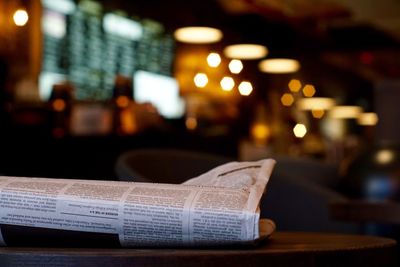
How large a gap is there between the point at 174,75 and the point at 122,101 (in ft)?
11.1

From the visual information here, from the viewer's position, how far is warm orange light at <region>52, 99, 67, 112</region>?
14.9 ft

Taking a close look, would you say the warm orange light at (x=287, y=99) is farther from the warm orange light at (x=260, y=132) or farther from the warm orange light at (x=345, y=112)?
the warm orange light at (x=345, y=112)

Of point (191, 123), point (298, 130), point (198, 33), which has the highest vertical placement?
point (198, 33)

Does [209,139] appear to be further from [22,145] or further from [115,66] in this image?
[115,66]

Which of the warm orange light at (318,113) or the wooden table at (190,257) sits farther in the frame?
the warm orange light at (318,113)

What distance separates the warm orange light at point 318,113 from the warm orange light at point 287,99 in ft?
8.01

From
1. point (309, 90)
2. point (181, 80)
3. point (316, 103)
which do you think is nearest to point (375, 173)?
point (181, 80)

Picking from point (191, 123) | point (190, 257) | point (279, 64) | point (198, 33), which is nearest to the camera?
point (190, 257)

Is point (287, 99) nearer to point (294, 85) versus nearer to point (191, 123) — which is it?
point (294, 85)

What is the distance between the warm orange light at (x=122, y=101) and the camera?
494cm

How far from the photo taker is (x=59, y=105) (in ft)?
15.1

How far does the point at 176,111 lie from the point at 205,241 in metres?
7.17

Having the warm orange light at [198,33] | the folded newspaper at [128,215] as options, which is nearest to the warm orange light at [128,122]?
the warm orange light at [198,33]

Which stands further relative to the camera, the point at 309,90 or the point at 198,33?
the point at 309,90
